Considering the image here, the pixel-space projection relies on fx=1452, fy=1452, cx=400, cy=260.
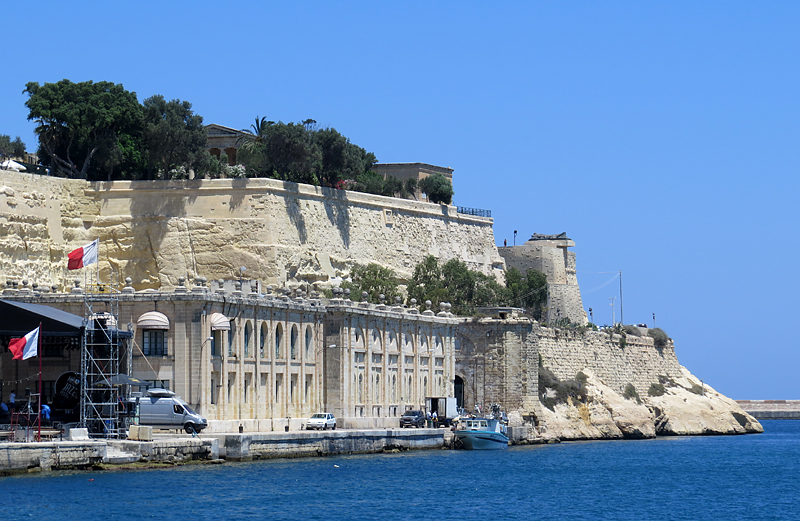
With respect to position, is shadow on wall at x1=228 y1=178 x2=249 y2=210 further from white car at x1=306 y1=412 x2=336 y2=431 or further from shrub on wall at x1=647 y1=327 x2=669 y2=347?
shrub on wall at x1=647 y1=327 x2=669 y2=347

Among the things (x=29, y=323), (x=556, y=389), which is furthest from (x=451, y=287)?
(x=29, y=323)

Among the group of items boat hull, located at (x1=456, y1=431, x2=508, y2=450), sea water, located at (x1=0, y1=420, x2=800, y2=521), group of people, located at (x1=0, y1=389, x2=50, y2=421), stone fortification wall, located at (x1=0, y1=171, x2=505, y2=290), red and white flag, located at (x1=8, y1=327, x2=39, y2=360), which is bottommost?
sea water, located at (x1=0, y1=420, x2=800, y2=521)

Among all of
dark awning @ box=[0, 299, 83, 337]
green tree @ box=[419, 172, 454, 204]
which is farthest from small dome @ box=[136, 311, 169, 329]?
green tree @ box=[419, 172, 454, 204]

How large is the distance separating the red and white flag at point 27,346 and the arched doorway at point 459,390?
3122 centimetres

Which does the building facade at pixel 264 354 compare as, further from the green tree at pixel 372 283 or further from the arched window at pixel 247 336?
the green tree at pixel 372 283

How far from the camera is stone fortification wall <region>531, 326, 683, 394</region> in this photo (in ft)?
267

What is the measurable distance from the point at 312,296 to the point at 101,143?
62.0 feet

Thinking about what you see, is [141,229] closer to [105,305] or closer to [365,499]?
[105,305]

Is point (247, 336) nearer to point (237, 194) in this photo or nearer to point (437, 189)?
point (237, 194)

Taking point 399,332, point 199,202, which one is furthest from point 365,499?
point 199,202

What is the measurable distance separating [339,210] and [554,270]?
26496 millimetres

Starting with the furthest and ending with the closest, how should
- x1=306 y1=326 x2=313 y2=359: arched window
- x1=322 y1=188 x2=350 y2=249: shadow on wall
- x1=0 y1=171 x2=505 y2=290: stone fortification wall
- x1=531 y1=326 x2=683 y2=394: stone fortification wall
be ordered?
1. x1=322 y1=188 x2=350 y2=249: shadow on wall
2. x1=531 y1=326 x2=683 y2=394: stone fortification wall
3. x1=0 y1=171 x2=505 y2=290: stone fortification wall
4. x1=306 y1=326 x2=313 y2=359: arched window

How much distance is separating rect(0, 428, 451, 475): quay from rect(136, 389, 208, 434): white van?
457mm

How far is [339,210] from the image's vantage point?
8238 centimetres
